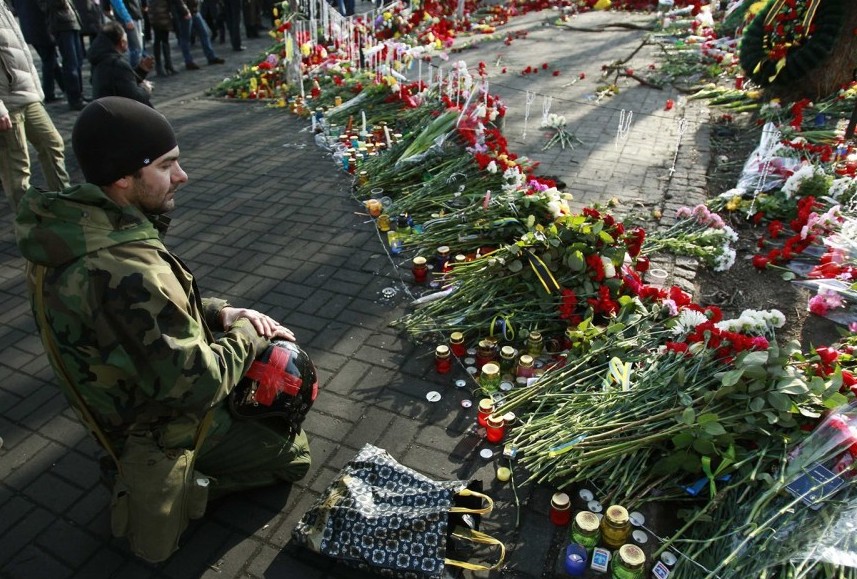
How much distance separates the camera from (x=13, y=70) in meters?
5.01

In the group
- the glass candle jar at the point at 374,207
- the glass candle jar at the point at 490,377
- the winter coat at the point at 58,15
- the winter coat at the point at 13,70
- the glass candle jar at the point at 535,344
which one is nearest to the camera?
the glass candle jar at the point at 490,377

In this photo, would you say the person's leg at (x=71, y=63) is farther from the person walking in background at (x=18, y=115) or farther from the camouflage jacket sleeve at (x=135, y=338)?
the camouflage jacket sleeve at (x=135, y=338)

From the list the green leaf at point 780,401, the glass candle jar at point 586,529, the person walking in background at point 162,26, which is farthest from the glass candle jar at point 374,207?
the person walking in background at point 162,26

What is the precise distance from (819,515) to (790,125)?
20.5ft

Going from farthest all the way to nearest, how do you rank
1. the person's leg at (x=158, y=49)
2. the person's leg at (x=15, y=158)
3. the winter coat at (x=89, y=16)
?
the person's leg at (x=158, y=49)
the winter coat at (x=89, y=16)
the person's leg at (x=15, y=158)

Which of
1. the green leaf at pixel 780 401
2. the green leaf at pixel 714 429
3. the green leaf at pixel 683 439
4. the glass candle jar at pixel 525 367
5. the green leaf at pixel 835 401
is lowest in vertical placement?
the glass candle jar at pixel 525 367

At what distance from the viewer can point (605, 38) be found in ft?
47.3

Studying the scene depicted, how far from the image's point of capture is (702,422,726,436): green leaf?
8.97ft

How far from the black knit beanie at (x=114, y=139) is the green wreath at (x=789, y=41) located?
841 cm

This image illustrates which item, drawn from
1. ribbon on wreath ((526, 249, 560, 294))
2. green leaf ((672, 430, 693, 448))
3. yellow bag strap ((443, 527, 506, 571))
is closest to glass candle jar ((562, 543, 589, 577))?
yellow bag strap ((443, 527, 506, 571))

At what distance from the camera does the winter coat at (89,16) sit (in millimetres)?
9766

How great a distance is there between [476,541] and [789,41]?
8.41 m

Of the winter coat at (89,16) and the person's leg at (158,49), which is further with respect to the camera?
the person's leg at (158,49)

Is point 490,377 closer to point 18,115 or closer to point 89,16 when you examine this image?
point 18,115
